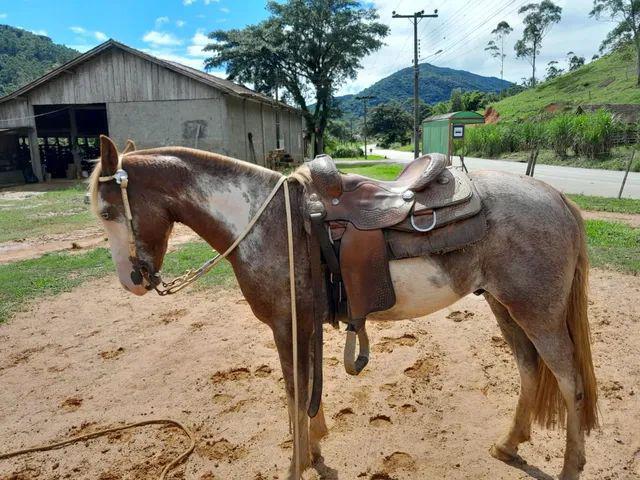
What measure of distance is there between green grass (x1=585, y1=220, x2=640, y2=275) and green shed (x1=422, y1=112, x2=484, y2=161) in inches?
209

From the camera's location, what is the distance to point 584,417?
7.90 feet

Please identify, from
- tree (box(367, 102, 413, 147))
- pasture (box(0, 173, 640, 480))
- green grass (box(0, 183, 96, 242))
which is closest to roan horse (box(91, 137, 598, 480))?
pasture (box(0, 173, 640, 480))

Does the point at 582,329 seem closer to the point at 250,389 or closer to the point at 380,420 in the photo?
the point at 380,420

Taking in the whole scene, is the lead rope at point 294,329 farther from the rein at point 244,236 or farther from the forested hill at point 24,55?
the forested hill at point 24,55

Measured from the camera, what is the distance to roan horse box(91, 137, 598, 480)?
2215 millimetres

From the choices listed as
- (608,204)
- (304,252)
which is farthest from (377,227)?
(608,204)

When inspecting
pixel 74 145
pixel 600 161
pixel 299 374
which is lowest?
pixel 299 374

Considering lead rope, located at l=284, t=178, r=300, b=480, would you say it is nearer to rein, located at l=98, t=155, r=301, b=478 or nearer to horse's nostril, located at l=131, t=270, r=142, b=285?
rein, located at l=98, t=155, r=301, b=478

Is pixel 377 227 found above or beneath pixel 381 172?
above

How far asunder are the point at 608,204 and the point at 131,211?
11.0 meters

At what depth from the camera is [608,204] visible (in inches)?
397

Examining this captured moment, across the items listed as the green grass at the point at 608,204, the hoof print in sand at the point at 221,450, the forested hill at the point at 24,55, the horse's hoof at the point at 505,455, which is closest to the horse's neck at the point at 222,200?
the hoof print in sand at the point at 221,450

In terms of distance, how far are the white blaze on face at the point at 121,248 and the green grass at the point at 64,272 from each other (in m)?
3.55

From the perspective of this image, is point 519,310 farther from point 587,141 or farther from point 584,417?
point 587,141
